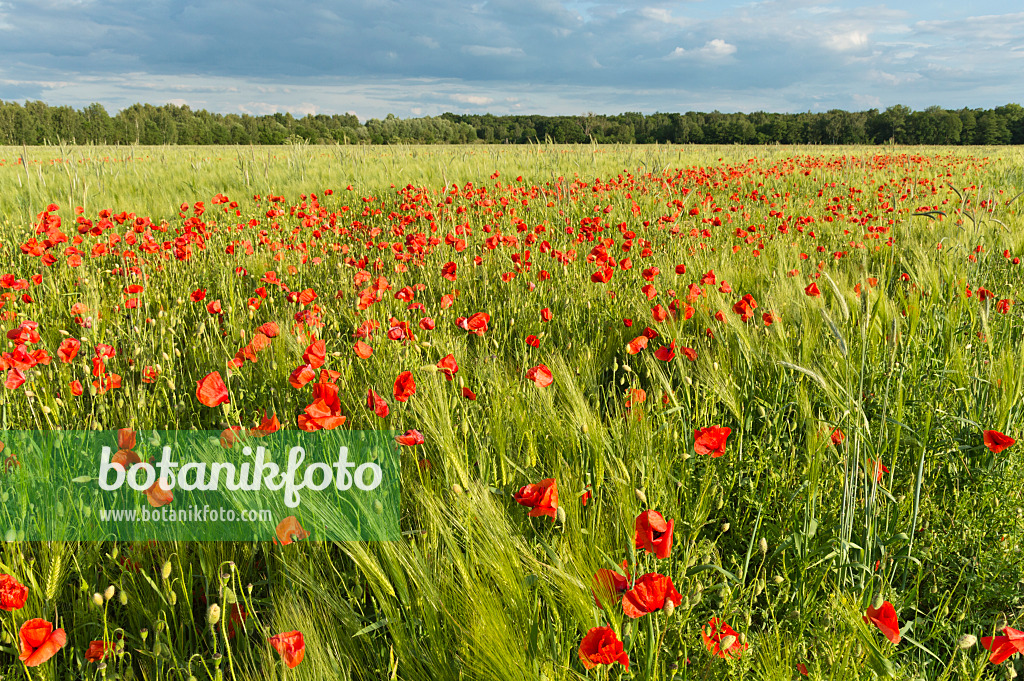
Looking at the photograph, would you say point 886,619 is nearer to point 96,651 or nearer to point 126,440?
point 96,651

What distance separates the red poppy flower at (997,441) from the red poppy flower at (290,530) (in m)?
1.32

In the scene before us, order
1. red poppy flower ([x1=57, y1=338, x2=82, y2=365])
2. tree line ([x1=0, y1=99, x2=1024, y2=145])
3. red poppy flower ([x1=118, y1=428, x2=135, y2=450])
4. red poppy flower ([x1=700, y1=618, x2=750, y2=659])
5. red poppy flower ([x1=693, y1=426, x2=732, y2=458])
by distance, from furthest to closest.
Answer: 1. tree line ([x1=0, y1=99, x2=1024, y2=145])
2. red poppy flower ([x1=57, y1=338, x2=82, y2=365])
3. red poppy flower ([x1=118, y1=428, x2=135, y2=450])
4. red poppy flower ([x1=693, y1=426, x2=732, y2=458])
5. red poppy flower ([x1=700, y1=618, x2=750, y2=659])

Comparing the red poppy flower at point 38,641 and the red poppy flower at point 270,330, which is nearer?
the red poppy flower at point 38,641

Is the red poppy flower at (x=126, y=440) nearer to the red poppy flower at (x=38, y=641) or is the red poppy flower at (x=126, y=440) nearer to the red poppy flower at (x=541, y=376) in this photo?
the red poppy flower at (x=38, y=641)

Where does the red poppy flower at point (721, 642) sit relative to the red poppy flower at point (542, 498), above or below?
below

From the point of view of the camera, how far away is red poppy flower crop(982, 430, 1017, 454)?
3.53 feet

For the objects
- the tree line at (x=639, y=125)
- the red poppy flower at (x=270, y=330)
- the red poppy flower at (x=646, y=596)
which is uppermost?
the tree line at (x=639, y=125)

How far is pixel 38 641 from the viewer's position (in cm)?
83

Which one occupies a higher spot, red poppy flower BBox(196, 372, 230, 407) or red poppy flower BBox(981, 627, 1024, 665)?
red poppy flower BBox(196, 372, 230, 407)

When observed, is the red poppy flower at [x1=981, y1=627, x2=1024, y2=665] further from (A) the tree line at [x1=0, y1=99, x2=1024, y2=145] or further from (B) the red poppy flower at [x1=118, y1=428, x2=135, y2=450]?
(A) the tree line at [x1=0, y1=99, x2=1024, y2=145]

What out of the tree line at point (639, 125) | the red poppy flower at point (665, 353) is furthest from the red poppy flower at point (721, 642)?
the tree line at point (639, 125)

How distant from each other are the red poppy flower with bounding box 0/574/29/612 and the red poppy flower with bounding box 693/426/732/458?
48.3 inches

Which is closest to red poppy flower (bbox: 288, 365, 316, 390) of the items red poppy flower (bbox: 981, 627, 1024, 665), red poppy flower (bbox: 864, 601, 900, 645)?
red poppy flower (bbox: 864, 601, 900, 645)

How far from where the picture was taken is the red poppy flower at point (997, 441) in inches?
42.4
